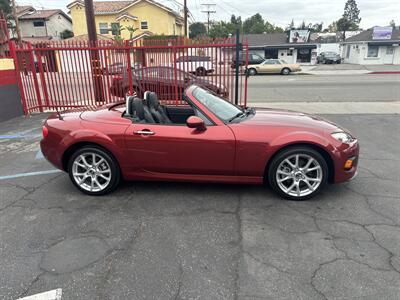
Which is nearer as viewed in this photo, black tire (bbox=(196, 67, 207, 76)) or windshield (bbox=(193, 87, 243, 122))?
windshield (bbox=(193, 87, 243, 122))

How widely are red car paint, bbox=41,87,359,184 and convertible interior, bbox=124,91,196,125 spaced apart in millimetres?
142

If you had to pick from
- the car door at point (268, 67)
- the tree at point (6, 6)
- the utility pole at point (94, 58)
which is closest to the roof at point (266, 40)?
the car door at point (268, 67)

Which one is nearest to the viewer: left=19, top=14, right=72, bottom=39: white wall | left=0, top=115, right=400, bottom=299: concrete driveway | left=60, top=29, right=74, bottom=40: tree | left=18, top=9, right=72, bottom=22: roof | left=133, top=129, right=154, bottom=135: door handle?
left=0, top=115, right=400, bottom=299: concrete driveway

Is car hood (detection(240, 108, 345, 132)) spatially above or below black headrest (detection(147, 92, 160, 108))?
below

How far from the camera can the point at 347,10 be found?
113 m

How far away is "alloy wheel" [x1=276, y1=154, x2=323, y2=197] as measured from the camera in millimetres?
3572

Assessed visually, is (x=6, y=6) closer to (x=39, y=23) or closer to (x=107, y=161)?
(x=39, y=23)

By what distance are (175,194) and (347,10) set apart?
13339 cm

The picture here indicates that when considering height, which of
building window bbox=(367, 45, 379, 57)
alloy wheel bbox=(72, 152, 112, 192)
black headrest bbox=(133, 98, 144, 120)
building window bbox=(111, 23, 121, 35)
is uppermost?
building window bbox=(111, 23, 121, 35)

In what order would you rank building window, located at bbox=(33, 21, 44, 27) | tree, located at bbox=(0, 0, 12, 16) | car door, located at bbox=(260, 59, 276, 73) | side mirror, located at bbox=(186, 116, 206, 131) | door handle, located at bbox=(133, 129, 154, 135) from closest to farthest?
side mirror, located at bbox=(186, 116, 206, 131)
door handle, located at bbox=(133, 129, 154, 135)
car door, located at bbox=(260, 59, 276, 73)
tree, located at bbox=(0, 0, 12, 16)
building window, located at bbox=(33, 21, 44, 27)

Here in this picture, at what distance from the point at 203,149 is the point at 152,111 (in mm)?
995

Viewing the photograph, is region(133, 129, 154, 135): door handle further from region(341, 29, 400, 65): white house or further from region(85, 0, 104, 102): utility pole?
region(341, 29, 400, 65): white house

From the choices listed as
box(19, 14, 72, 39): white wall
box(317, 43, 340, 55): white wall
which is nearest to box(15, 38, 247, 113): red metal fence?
box(19, 14, 72, 39): white wall

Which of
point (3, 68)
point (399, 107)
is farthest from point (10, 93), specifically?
point (399, 107)
